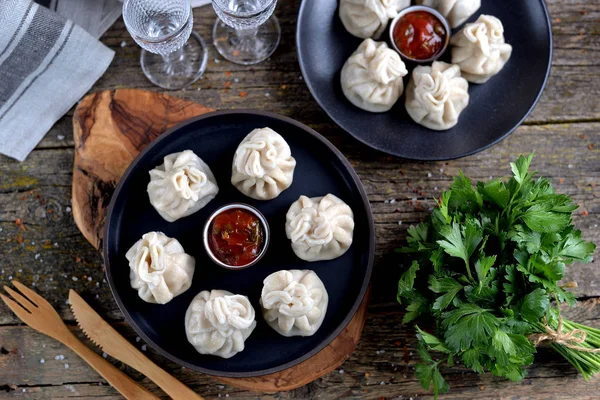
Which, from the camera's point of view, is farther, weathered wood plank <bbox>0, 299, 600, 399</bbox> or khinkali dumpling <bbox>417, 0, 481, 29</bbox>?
khinkali dumpling <bbox>417, 0, 481, 29</bbox>

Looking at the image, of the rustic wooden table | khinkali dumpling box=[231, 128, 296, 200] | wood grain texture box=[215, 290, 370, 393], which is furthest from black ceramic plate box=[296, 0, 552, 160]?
wood grain texture box=[215, 290, 370, 393]

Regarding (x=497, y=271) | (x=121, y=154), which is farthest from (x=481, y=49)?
(x=121, y=154)

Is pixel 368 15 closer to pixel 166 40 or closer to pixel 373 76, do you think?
pixel 373 76

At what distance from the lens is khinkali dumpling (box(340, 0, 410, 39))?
114 inches

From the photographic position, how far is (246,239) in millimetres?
2625

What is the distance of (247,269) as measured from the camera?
8.98 ft

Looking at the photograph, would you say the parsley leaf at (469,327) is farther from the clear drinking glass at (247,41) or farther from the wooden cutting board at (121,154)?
the clear drinking glass at (247,41)

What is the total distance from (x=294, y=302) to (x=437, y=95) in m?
1.16

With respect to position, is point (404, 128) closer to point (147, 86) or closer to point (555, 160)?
point (555, 160)

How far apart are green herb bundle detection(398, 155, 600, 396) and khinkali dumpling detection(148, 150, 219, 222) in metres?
0.95

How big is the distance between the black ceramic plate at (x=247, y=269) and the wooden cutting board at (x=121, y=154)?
0.16m

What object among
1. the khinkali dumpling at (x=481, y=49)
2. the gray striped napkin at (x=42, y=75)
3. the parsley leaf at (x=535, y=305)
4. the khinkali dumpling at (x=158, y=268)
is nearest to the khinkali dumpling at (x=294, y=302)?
the khinkali dumpling at (x=158, y=268)

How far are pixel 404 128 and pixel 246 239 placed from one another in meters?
0.95

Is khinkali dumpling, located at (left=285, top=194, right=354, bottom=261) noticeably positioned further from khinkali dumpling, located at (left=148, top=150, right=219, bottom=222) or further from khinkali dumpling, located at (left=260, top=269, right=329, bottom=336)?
khinkali dumpling, located at (left=148, top=150, right=219, bottom=222)
